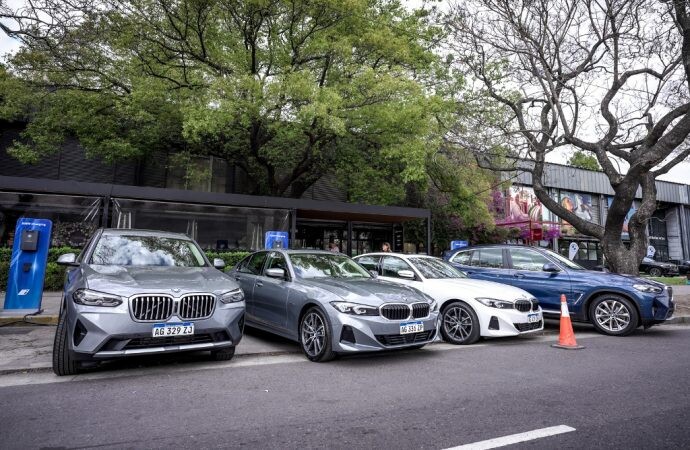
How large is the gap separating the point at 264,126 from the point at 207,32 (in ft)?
12.0

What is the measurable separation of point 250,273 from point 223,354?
220cm

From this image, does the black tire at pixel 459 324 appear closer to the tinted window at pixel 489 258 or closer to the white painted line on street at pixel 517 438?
the tinted window at pixel 489 258

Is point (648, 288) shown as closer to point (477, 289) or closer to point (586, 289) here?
point (586, 289)

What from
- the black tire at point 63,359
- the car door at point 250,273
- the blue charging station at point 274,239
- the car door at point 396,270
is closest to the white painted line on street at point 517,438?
the black tire at point 63,359

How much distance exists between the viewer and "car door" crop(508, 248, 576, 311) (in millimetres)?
8695

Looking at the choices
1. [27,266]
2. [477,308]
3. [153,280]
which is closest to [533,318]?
[477,308]

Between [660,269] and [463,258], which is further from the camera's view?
[660,269]

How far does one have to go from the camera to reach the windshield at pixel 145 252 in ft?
18.9

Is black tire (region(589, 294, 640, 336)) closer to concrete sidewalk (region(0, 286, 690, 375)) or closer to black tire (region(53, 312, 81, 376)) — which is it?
concrete sidewalk (region(0, 286, 690, 375))

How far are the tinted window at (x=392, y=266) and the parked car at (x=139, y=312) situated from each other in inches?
151

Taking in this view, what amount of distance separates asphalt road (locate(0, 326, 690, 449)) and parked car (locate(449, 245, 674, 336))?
2.12 m

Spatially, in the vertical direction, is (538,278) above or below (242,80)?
below

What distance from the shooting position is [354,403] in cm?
404

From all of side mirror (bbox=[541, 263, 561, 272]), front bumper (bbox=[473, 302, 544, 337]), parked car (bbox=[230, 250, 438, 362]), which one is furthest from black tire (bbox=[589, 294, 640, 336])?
parked car (bbox=[230, 250, 438, 362])
